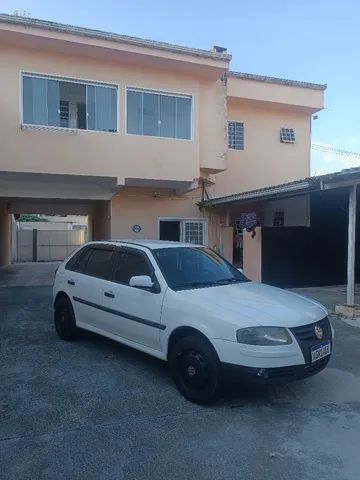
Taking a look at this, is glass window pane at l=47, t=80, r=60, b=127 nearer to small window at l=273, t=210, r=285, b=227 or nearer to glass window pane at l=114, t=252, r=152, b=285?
glass window pane at l=114, t=252, r=152, b=285

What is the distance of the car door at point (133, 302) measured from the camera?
16.6 feet

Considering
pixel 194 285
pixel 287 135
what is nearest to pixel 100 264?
pixel 194 285

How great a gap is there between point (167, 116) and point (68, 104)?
2.89 meters

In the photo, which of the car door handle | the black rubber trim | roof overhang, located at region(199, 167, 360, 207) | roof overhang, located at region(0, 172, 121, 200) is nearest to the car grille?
the black rubber trim

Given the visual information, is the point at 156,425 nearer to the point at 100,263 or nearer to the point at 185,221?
the point at 100,263

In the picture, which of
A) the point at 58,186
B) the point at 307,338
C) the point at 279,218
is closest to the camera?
the point at 307,338

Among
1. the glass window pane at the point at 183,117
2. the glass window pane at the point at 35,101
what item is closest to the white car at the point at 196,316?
the glass window pane at the point at 35,101

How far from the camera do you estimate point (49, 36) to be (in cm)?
1102

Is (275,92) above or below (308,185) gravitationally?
above

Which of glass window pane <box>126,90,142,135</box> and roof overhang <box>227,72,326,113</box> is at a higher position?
roof overhang <box>227,72,326,113</box>

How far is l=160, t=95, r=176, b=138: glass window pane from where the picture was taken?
12.8 m

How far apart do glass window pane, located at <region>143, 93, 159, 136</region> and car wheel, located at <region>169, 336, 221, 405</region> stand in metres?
9.15

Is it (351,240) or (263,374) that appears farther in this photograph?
(351,240)

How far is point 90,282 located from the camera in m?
6.30
